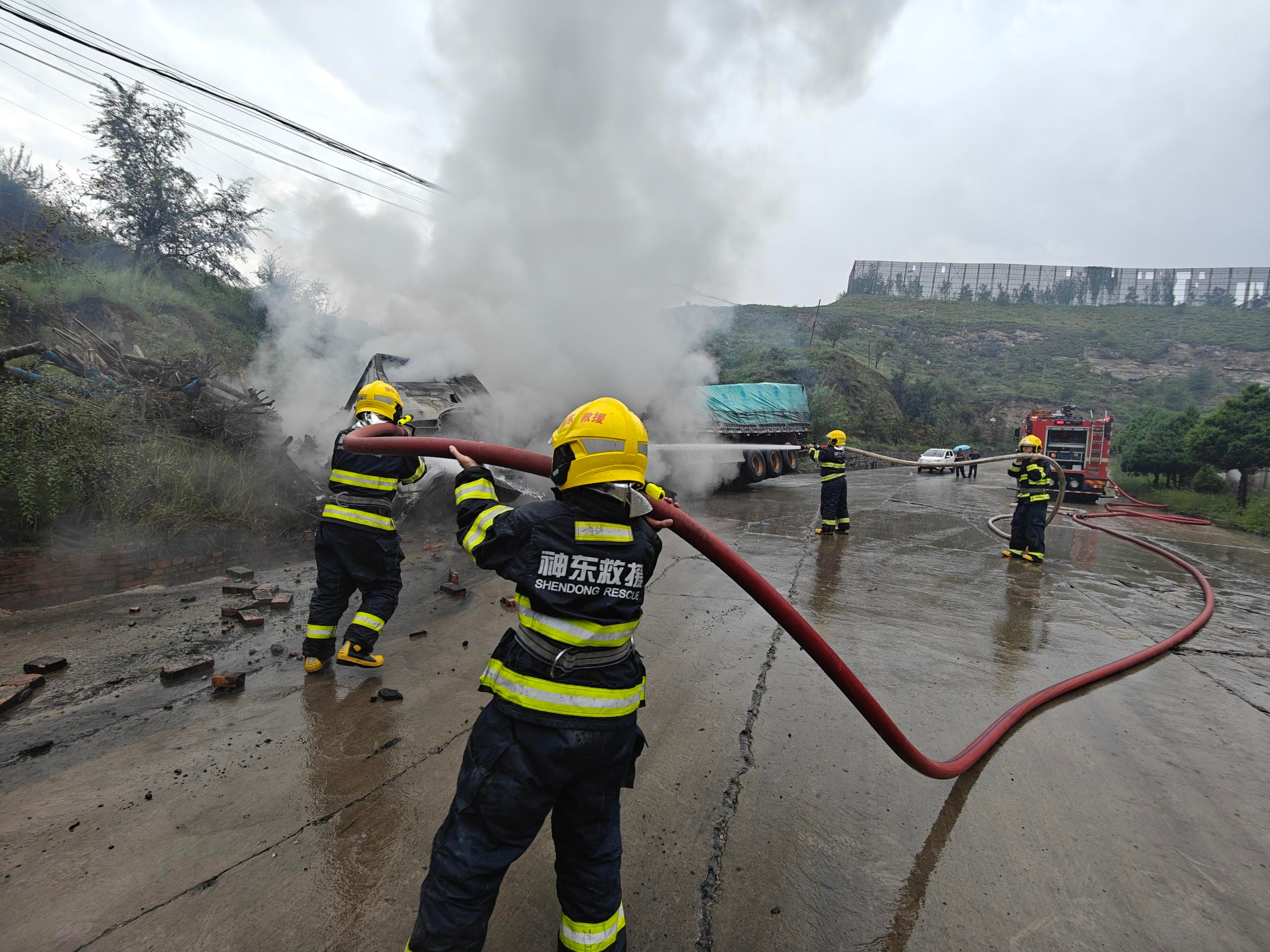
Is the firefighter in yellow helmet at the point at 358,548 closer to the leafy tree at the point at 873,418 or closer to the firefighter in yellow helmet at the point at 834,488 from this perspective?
the firefighter in yellow helmet at the point at 834,488

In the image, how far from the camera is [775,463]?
13.4 m

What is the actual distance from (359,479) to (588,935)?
2.68 m

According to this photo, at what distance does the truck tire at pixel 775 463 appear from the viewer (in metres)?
13.2

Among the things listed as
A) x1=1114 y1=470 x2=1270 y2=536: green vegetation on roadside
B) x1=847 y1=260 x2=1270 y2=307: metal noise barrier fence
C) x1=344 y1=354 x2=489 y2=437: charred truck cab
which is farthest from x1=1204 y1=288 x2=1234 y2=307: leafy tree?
x1=344 y1=354 x2=489 y2=437: charred truck cab

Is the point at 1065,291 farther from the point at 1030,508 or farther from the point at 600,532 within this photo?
the point at 600,532

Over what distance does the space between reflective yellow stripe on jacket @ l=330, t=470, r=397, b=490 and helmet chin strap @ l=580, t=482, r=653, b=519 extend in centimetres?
225

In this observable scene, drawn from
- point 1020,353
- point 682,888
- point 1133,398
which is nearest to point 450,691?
point 682,888

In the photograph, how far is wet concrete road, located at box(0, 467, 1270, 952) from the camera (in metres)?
1.79

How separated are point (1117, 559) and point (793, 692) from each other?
266 inches

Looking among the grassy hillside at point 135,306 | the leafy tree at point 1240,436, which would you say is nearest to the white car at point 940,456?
the leafy tree at point 1240,436

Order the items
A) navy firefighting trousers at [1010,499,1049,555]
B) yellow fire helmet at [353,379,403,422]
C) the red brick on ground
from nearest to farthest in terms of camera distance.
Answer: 1. the red brick on ground
2. yellow fire helmet at [353,379,403,422]
3. navy firefighting trousers at [1010,499,1049,555]

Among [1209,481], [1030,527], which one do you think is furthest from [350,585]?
[1209,481]

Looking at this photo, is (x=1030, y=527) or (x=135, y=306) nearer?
(x=1030, y=527)

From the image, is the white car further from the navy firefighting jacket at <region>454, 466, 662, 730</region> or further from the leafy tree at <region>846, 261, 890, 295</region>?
the leafy tree at <region>846, 261, 890, 295</region>
